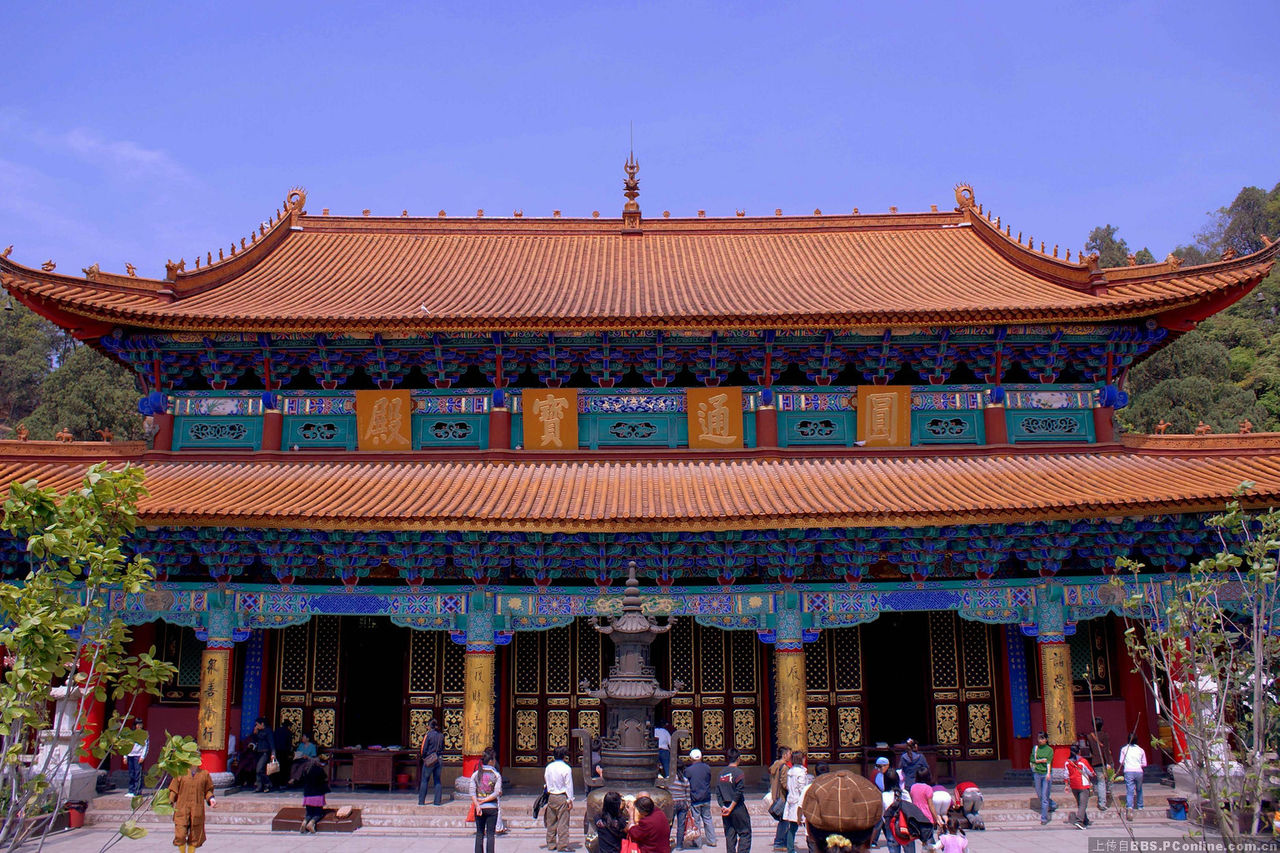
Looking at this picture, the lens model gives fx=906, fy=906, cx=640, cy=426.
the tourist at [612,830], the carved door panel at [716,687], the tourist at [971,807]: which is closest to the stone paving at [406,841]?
the tourist at [971,807]

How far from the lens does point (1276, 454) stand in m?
13.3

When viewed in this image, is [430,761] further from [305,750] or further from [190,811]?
[190,811]

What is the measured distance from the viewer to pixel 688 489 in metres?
12.9

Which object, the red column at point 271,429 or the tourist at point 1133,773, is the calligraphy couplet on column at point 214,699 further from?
Answer: the tourist at point 1133,773

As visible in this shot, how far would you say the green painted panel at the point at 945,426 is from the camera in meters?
14.2

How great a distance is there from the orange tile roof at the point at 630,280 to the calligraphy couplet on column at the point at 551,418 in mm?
1218

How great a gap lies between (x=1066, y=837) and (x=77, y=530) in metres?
10.7

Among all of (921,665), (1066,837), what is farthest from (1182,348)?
(1066,837)

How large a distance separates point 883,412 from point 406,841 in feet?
29.7

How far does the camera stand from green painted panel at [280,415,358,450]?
1436 centimetres

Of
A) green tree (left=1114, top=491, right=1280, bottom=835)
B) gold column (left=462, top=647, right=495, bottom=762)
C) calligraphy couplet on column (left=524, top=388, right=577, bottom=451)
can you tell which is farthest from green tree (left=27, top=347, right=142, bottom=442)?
green tree (left=1114, top=491, right=1280, bottom=835)

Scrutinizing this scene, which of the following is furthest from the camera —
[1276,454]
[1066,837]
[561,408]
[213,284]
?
[213,284]

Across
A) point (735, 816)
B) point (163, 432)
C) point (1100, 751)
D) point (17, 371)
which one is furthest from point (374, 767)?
point (17, 371)

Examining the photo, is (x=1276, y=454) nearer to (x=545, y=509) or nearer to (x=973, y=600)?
(x=973, y=600)
